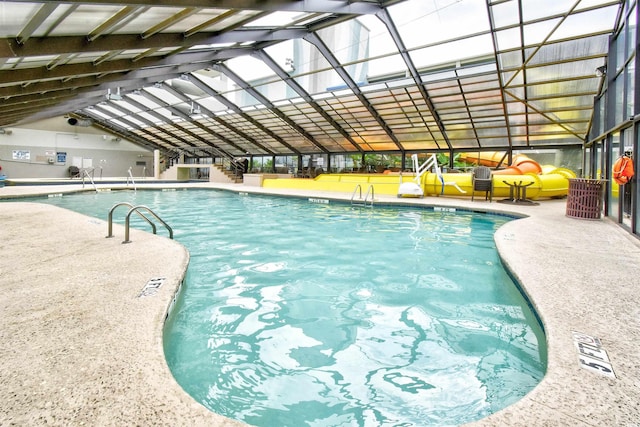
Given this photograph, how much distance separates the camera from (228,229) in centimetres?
628

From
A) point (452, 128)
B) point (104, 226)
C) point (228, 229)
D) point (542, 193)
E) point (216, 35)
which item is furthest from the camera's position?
point (452, 128)

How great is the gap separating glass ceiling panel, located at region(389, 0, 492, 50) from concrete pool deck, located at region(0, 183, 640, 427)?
7462mm

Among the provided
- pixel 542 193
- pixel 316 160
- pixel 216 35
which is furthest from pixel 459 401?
pixel 316 160

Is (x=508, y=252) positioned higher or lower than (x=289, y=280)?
higher

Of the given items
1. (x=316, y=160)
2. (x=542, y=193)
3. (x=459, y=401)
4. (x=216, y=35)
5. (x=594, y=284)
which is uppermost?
(x=216, y=35)

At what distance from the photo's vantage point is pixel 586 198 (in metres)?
6.12

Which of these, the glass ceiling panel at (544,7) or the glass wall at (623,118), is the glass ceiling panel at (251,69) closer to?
the glass ceiling panel at (544,7)

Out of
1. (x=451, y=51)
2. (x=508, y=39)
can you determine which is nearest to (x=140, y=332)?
(x=508, y=39)

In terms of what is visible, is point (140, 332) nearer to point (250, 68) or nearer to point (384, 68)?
point (384, 68)

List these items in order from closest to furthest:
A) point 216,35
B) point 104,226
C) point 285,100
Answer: point 104,226
point 216,35
point 285,100

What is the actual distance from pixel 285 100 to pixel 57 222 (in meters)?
12.2

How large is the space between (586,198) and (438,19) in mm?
6100

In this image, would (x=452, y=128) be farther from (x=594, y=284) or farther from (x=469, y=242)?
(x=594, y=284)

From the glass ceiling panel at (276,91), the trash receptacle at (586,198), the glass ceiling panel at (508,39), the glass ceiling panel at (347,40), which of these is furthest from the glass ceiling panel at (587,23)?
the glass ceiling panel at (276,91)
